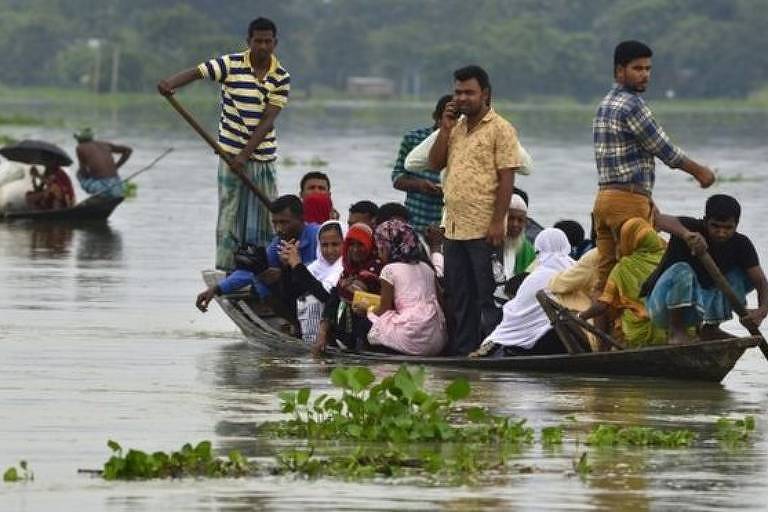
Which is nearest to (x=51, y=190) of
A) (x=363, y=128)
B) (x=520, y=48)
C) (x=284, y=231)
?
(x=284, y=231)

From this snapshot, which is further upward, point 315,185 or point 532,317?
point 315,185

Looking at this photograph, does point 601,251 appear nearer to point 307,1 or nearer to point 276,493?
point 276,493

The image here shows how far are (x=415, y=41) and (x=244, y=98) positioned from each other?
4794 inches

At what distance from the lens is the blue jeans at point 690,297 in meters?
10.4

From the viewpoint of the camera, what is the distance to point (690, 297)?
1045 cm

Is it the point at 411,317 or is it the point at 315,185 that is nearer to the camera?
the point at 411,317

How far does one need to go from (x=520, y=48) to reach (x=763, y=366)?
364ft

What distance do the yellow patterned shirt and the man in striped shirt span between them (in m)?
2.21

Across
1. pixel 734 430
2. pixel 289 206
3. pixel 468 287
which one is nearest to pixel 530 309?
pixel 468 287

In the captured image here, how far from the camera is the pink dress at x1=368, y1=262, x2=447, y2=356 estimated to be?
11.3m

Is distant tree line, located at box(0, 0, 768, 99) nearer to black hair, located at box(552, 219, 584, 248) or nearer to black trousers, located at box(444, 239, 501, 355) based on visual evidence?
black hair, located at box(552, 219, 584, 248)

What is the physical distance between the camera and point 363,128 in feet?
215

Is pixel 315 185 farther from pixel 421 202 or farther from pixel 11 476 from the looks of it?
pixel 11 476

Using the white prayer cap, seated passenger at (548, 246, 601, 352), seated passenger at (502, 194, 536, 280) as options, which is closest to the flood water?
seated passenger at (548, 246, 601, 352)
